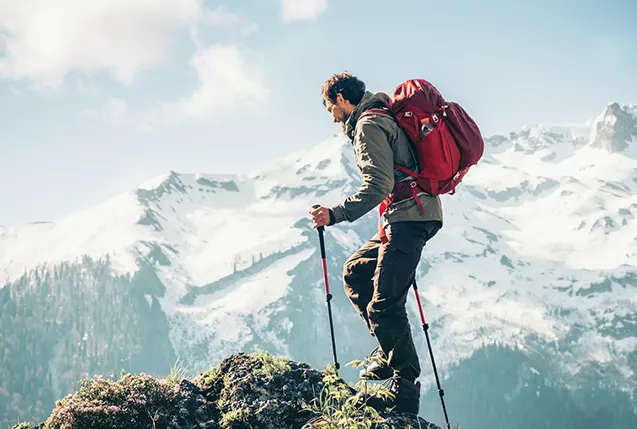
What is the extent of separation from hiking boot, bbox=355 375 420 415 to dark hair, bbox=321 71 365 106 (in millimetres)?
3718

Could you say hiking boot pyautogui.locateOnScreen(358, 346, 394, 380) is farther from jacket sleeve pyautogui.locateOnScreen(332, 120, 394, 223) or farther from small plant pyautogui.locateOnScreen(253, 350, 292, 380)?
jacket sleeve pyautogui.locateOnScreen(332, 120, 394, 223)

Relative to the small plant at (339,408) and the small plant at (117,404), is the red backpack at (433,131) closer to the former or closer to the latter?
the small plant at (339,408)

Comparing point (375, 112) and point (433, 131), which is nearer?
point (433, 131)

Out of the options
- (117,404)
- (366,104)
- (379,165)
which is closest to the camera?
(117,404)

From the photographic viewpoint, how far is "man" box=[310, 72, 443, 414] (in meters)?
7.91

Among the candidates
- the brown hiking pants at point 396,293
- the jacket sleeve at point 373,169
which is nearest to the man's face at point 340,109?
the jacket sleeve at point 373,169

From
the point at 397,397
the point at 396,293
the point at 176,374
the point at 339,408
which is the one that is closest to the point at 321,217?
the point at 396,293

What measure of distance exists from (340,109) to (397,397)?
3.84 meters

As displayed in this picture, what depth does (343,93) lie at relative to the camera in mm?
8508

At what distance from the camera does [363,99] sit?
8.48 meters

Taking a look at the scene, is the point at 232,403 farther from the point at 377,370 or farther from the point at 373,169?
the point at 373,169

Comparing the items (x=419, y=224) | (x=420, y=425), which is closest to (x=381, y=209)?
(x=419, y=224)

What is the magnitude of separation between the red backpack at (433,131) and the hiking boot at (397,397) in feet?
A: 8.28

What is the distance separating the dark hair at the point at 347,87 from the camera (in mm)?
8492
